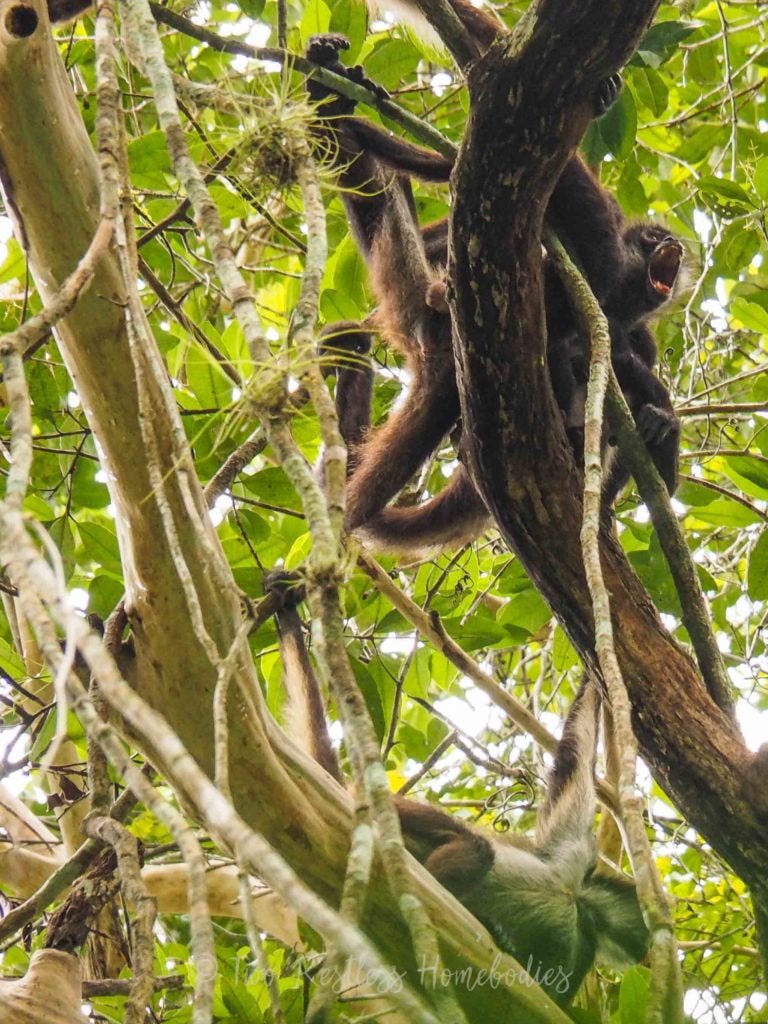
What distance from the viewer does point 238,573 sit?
3.85 meters

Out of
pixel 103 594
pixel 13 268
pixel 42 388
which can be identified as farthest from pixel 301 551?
pixel 13 268

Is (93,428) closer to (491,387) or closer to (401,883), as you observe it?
(491,387)

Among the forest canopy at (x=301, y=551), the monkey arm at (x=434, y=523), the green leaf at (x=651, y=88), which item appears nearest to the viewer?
the forest canopy at (x=301, y=551)

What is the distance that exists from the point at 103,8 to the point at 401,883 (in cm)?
182

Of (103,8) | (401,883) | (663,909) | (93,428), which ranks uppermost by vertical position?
(103,8)

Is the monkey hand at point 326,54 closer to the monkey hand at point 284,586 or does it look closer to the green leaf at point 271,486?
the green leaf at point 271,486

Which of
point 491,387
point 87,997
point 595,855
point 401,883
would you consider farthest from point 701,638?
point 401,883

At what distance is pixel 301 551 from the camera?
12.6ft

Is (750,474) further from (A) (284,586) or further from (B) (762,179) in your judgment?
(A) (284,586)

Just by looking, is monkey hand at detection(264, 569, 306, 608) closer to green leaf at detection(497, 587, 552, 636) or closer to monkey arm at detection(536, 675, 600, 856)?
green leaf at detection(497, 587, 552, 636)

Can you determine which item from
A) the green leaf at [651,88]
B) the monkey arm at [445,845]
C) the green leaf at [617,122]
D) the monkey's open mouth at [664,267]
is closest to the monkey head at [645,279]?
the monkey's open mouth at [664,267]

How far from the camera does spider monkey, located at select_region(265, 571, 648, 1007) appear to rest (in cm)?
391

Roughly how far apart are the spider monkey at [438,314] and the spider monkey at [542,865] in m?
0.77

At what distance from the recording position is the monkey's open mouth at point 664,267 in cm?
461
